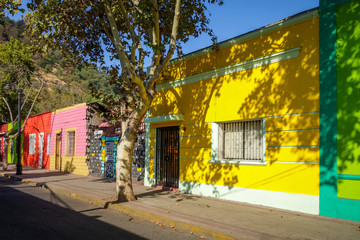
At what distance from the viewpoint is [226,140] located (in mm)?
9797

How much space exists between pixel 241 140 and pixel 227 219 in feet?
9.94

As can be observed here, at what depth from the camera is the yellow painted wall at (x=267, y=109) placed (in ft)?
24.5

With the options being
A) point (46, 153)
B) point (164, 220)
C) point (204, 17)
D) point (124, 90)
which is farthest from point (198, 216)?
point (46, 153)

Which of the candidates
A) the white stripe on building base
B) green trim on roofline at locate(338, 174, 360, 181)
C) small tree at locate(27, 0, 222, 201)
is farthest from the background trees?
green trim on roofline at locate(338, 174, 360, 181)

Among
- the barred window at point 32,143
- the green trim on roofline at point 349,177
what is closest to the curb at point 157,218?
the green trim on roofline at point 349,177

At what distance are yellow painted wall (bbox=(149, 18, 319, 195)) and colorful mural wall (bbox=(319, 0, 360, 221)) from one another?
9.7 inches

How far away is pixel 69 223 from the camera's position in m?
6.70

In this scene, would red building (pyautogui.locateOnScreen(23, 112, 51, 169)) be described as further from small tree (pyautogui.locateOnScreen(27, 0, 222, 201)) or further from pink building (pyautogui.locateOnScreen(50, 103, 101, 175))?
small tree (pyautogui.locateOnScreen(27, 0, 222, 201))

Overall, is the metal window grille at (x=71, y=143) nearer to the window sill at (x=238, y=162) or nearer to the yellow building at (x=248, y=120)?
the yellow building at (x=248, y=120)

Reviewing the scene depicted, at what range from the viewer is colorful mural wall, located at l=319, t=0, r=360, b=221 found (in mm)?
6543

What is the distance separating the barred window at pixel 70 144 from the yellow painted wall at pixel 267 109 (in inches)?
390

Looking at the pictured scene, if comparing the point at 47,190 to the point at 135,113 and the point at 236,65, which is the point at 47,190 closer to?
the point at 135,113

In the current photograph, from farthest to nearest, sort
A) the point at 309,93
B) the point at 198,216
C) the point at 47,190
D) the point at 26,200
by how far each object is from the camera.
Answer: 1. the point at 47,190
2. the point at 26,200
3. the point at 309,93
4. the point at 198,216

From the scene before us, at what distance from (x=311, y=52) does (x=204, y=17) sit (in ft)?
13.5
